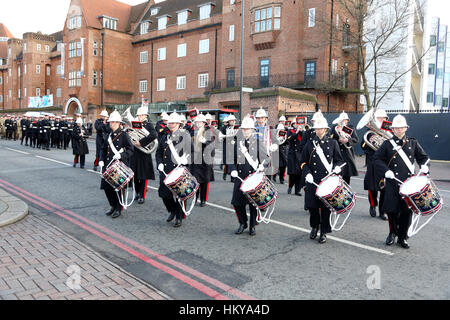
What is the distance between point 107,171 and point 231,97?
24.4 m

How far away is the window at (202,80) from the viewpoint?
41.6 metres

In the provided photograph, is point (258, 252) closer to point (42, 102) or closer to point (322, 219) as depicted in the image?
point (322, 219)

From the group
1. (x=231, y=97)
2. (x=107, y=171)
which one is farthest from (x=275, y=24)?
(x=107, y=171)

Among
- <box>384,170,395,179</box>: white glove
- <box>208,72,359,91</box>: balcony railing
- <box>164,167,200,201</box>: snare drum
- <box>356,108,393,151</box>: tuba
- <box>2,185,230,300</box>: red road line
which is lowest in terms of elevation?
<box>2,185,230,300</box>: red road line

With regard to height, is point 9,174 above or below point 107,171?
below

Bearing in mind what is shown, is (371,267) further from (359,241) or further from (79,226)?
(79,226)

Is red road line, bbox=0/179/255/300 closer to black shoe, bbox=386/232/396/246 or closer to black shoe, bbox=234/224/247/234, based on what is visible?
black shoe, bbox=234/224/247/234

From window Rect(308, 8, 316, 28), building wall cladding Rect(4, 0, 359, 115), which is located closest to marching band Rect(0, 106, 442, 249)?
building wall cladding Rect(4, 0, 359, 115)

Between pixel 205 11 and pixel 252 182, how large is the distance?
131 ft

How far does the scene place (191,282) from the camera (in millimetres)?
4547

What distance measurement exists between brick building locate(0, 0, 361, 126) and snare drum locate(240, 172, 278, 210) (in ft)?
68.5

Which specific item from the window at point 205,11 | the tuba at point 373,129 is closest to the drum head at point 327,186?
the tuba at point 373,129

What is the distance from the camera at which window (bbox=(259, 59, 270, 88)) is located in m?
34.8

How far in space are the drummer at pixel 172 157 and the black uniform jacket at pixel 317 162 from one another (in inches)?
89.3
